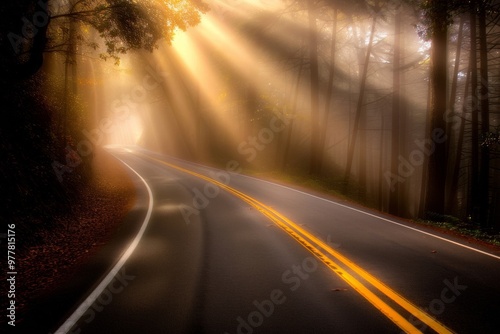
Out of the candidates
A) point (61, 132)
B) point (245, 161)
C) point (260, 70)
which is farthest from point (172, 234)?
point (245, 161)

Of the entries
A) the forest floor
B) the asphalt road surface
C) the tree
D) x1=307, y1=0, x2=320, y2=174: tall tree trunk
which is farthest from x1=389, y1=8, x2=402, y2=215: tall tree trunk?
the forest floor

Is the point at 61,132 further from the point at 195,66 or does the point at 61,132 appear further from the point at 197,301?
the point at 195,66

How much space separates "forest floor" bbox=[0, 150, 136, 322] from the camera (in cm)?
508

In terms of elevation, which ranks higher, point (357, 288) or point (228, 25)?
point (228, 25)

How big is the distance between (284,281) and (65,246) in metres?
5.54

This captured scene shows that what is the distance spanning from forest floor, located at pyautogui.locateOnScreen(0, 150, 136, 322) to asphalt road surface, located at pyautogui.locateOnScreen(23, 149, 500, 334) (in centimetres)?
52

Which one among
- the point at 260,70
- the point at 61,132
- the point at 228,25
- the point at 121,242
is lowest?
the point at 121,242

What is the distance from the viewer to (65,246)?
23.6ft

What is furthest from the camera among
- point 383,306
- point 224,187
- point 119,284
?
point 224,187

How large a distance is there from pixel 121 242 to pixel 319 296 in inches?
203

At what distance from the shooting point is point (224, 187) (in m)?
15.9

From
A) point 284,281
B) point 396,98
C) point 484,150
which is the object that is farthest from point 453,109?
point 284,281

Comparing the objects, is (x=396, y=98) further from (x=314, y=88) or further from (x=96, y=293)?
(x=96, y=293)

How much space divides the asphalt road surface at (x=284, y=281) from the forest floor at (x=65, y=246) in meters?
0.52
